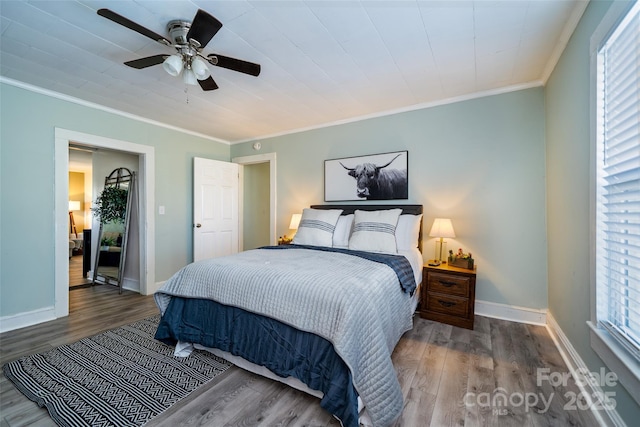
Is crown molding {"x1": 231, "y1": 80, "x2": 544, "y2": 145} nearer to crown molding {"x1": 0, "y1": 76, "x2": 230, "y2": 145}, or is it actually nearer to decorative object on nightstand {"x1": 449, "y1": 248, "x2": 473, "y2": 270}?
crown molding {"x1": 0, "y1": 76, "x2": 230, "y2": 145}

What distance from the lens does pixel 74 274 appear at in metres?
4.92

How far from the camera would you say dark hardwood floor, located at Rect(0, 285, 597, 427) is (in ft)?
4.73

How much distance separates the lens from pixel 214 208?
4.36 metres

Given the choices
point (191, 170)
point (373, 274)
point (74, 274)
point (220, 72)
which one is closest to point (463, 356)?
point (373, 274)

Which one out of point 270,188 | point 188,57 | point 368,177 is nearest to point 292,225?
point 270,188

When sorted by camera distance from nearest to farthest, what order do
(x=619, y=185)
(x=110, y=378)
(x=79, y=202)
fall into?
1. (x=619, y=185)
2. (x=110, y=378)
3. (x=79, y=202)

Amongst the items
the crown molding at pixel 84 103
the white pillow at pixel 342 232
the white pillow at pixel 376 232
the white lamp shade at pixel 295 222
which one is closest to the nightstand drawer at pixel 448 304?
the white pillow at pixel 376 232

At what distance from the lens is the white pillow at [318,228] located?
3.12m

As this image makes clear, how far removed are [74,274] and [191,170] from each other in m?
3.17

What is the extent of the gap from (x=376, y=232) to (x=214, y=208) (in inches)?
110

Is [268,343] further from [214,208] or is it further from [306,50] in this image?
[214,208]

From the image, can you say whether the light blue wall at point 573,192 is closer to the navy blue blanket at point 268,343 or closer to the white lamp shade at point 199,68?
the navy blue blanket at point 268,343

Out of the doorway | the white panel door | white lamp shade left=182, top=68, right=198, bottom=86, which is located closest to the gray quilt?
white lamp shade left=182, top=68, right=198, bottom=86

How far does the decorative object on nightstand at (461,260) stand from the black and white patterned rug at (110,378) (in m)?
2.30
